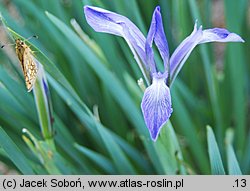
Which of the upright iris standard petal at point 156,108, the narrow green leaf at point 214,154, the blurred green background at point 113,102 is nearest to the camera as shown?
the upright iris standard petal at point 156,108

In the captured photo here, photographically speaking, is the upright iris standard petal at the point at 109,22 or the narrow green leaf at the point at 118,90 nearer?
the upright iris standard petal at the point at 109,22

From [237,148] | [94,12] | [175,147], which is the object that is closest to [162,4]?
[237,148]

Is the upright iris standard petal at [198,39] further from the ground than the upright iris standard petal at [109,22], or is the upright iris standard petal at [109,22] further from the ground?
the upright iris standard petal at [109,22]

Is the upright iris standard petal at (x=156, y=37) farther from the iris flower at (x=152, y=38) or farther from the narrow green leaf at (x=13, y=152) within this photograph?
the narrow green leaf at (x=13, y=152)

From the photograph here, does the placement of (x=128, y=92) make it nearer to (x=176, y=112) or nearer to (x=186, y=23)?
(x=176, y=112)

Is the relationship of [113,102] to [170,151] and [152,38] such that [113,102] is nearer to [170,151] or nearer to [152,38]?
[170,151]

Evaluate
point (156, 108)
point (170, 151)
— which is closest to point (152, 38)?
point (156, 108)

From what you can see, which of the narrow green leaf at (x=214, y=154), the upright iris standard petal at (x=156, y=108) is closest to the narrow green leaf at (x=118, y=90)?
the narrow green leaf at (x=214, y=154)
